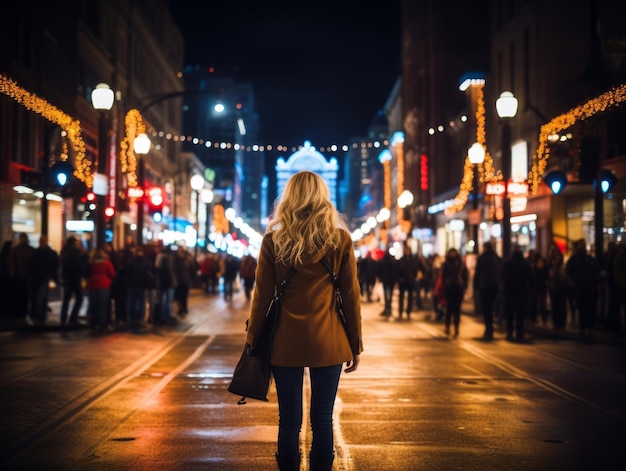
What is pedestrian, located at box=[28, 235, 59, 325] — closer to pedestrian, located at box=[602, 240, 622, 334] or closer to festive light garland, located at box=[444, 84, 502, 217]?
pedestrian, located at box=[602, 240, 622, 334]

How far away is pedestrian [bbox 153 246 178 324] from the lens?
23547 millimetres

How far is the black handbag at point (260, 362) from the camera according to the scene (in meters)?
5.54

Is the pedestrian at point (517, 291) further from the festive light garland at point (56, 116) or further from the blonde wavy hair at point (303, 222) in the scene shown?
the festive light garland at point (56, 116)

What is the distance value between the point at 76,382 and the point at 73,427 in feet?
10.5

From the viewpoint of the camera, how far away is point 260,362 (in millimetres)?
5598

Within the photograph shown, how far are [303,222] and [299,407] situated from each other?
1065 mm

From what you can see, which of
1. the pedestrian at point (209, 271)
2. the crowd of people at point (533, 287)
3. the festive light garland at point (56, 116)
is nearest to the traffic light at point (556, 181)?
the crowd of people at point (533, 287)

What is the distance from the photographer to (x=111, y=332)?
20.8m

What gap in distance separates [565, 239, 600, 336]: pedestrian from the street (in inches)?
102

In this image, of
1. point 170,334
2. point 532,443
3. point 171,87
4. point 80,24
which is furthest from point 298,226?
point 171,87

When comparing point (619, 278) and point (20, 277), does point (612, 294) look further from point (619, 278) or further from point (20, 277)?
point (20, 277)

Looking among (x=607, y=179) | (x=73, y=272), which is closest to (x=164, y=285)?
(x=73, y=272)

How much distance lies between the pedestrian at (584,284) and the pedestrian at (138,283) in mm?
9354

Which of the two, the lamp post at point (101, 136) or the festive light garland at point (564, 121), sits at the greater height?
the festive light garland at point (564, 121)
